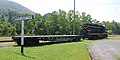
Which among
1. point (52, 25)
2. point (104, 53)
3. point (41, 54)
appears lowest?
point (104, 53)

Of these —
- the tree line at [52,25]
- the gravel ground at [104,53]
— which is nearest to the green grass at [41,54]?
the gravel ground at [104,53]

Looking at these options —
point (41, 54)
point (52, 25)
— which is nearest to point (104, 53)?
point (41, 54)

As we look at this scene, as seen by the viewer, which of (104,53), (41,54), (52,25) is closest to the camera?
(41,54)

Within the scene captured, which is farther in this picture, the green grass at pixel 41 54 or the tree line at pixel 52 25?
the tree line at pixel 52 25

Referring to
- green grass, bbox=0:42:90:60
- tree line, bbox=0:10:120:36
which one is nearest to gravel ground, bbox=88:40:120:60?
green grass, bbox=0:42:90:60

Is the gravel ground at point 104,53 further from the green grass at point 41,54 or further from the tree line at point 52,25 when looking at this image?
the tree line at point 52,25

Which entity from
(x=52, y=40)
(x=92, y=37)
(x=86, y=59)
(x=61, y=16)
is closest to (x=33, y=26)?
(x=61, y=16)

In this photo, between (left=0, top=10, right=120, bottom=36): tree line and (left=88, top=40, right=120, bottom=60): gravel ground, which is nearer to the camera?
(left=88, top=40, right=120, bottom=60): gravel ground

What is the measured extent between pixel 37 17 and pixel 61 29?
11689 mm

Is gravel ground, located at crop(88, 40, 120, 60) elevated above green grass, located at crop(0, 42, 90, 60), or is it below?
below

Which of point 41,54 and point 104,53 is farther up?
point 41,54

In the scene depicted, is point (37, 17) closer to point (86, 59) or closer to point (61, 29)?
point (61, 29)

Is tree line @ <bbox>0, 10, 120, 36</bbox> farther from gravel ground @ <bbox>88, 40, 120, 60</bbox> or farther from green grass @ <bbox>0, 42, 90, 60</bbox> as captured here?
green grass @ <bbox>0, 42, 90, 60</bbox>

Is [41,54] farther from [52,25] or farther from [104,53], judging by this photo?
[52,25]
